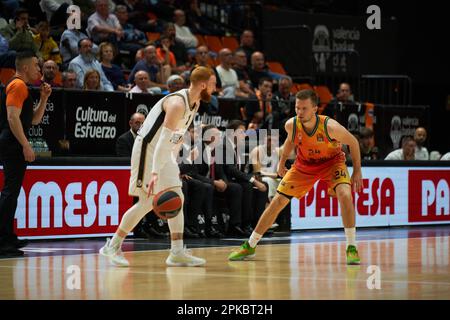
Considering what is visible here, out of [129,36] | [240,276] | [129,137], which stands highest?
[129,36]

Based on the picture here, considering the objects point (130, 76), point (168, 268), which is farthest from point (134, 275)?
point (130, 76)

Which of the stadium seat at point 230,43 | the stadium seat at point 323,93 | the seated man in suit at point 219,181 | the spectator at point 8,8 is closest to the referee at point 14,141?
the seated man in suit at point 219,181

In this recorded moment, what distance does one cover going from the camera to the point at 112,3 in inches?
751

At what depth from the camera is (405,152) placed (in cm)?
1872

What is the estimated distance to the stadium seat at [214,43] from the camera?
2206 centimetres

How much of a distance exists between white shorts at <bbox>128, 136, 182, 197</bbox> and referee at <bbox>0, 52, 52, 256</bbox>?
183 cm

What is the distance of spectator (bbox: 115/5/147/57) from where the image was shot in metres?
18.9

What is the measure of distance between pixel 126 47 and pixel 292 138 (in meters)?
8.69

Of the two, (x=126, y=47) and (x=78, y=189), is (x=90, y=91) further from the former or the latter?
(x=126, y=47)

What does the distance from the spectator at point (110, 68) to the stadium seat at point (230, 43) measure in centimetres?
590

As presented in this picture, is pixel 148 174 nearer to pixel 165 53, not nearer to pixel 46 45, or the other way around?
pixel 46 45

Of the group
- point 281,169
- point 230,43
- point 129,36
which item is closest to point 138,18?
point 129,36

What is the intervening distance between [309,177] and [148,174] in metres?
2.04

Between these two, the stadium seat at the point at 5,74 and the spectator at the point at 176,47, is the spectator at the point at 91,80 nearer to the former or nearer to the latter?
the stadium seat at the point at 5,74
